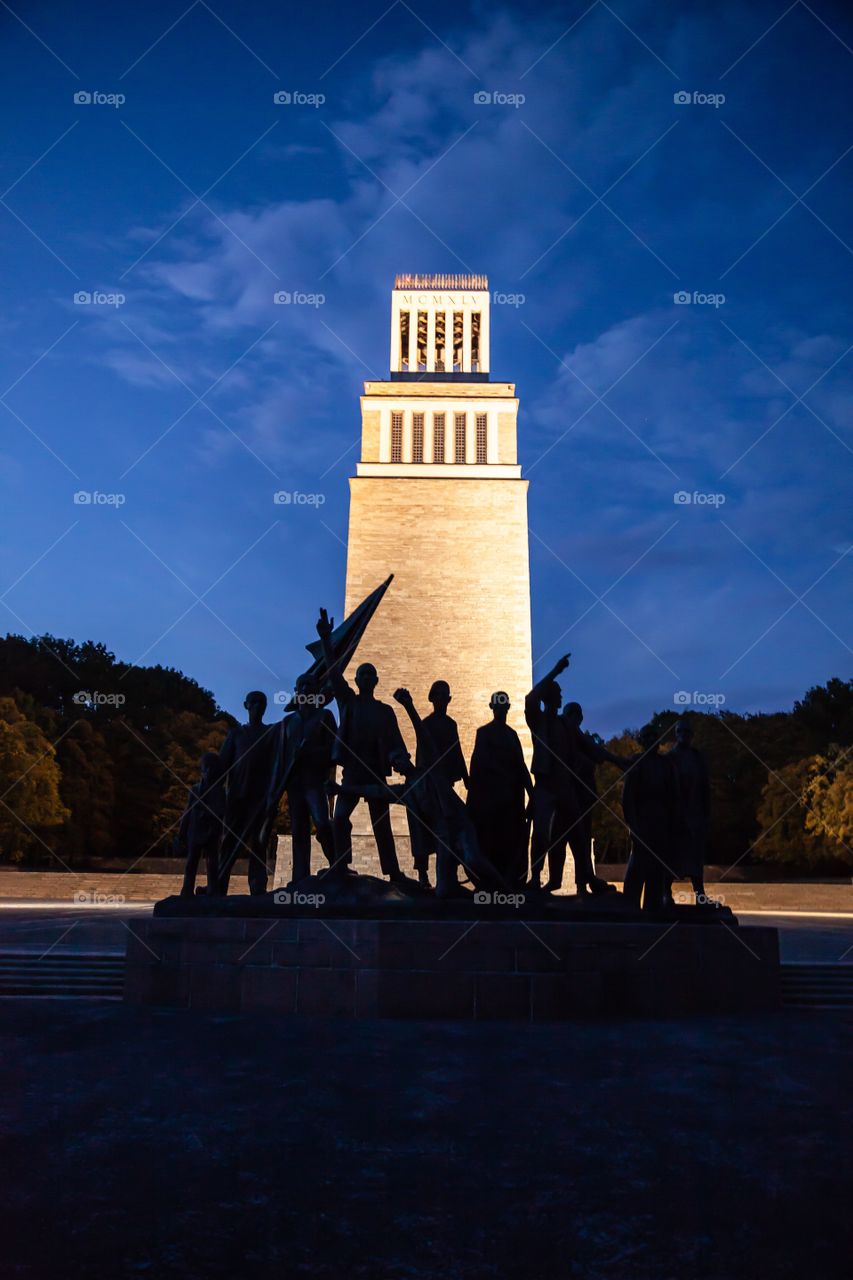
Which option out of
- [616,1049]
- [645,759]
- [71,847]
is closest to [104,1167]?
[616,1049]

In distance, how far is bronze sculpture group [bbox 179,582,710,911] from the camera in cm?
934

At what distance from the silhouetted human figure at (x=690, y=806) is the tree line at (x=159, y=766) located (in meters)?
24.8

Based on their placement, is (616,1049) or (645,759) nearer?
(616,1049)

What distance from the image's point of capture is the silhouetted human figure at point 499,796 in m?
9.85

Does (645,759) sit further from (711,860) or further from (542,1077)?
(711,860)

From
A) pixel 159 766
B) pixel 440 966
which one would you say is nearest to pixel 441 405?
pixel 159 766

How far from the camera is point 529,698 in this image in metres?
9.97

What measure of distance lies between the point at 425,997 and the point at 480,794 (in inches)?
94.2

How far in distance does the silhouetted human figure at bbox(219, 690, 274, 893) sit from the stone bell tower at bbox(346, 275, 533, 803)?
19.0m

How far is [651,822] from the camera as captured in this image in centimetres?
991

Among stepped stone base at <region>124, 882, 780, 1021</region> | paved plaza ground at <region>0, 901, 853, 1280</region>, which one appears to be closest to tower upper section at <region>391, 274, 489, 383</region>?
stepped stone base at <region>124, 882, 780, 1021</region>

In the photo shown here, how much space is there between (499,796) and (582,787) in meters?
0.92
